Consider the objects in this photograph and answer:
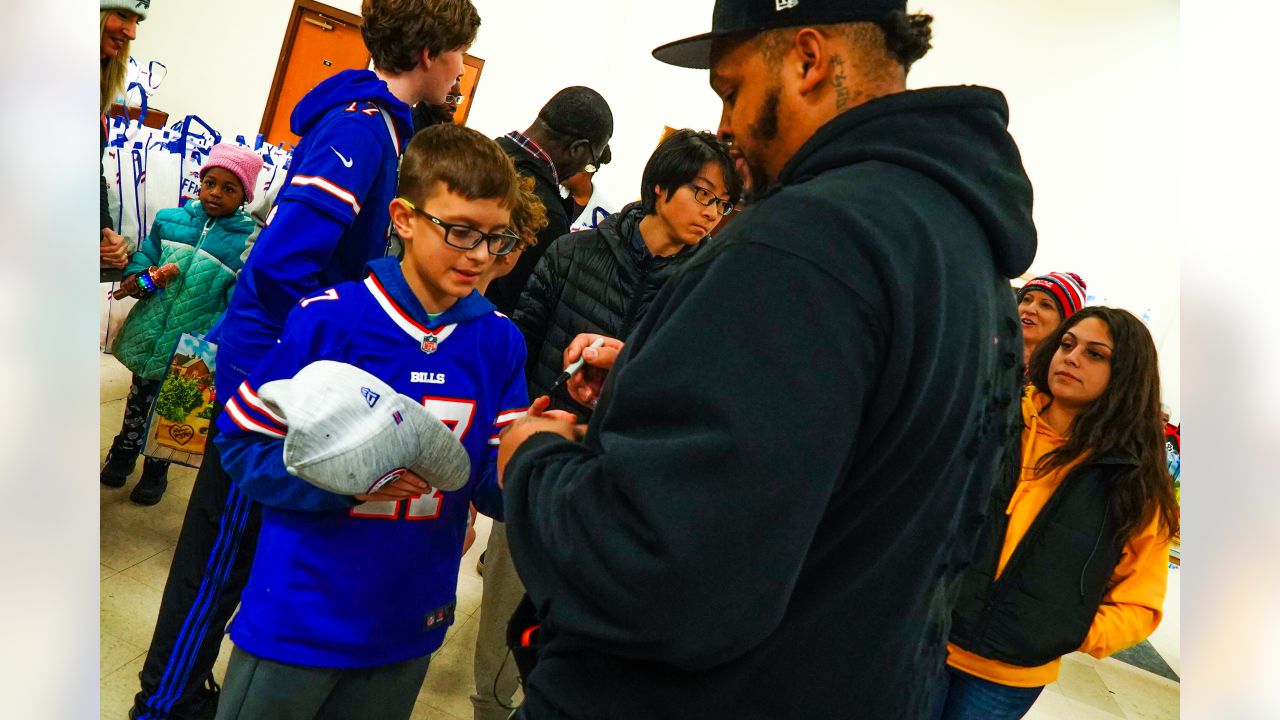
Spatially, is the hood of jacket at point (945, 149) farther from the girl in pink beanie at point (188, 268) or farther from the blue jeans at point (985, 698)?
the girl in pink beanie at point (188, 268)

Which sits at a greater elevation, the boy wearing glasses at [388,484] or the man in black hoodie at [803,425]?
the man in black hoodie at [803,425]

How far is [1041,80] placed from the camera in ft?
20.0

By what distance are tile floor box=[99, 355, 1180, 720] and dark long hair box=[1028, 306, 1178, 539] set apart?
2.00 meters

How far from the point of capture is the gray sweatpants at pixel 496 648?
232cm

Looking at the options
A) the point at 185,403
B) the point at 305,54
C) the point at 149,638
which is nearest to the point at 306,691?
the point at 149,638

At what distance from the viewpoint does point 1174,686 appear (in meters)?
4.71

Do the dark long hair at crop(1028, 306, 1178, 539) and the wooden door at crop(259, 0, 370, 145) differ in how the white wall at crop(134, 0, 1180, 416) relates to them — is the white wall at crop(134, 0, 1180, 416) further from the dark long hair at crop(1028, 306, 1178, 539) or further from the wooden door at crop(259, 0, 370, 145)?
the dark long hair at crop(1028, 306, 1178, 539)

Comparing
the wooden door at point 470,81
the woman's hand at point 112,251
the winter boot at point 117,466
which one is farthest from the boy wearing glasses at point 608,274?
the wooden door at point 470,81

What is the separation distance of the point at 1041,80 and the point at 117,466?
6.24 meters

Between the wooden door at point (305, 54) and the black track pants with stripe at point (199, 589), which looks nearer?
the black track pants with stripe at point (199, 589)

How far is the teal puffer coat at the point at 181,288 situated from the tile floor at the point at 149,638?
603 mm

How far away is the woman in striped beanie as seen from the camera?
9.61 feet
